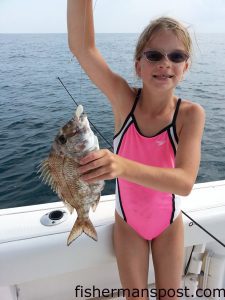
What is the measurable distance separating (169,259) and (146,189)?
0.55m

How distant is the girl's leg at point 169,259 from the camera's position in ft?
8.06

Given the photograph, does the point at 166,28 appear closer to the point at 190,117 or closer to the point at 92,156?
the point at 190,117

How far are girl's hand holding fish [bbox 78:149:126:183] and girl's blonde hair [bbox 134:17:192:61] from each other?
44.4 inches

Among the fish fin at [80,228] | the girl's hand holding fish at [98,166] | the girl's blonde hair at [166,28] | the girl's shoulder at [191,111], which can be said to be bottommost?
the fish fin at [80,228]

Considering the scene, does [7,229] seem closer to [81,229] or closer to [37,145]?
[81,229]

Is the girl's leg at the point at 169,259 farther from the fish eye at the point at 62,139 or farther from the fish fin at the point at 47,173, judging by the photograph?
the fish eye at the point at 62,139

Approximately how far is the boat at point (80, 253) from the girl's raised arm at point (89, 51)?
42.5 inches

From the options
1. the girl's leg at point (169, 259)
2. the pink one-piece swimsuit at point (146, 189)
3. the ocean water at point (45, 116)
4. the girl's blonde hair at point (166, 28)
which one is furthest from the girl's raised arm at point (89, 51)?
the girl's leg at point (169, 259)

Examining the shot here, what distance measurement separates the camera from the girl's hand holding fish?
5.07ft

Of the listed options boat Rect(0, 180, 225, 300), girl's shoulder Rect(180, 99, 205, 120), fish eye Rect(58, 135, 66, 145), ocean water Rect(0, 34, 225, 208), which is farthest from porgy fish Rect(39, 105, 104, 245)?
ocean water Rect(0, 34, 225, 208)

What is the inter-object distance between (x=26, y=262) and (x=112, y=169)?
50.2 inches

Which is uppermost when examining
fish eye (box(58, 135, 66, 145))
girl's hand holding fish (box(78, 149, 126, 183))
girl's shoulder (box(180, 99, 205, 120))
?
girl's shoulder (box(180, 99, 205, 120))

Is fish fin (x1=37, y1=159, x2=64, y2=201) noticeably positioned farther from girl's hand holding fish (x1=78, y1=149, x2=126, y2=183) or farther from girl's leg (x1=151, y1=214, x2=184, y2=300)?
girl's leg (x1=151, y1=214, x2=184, y2=300)

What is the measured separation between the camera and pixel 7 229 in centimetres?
258
